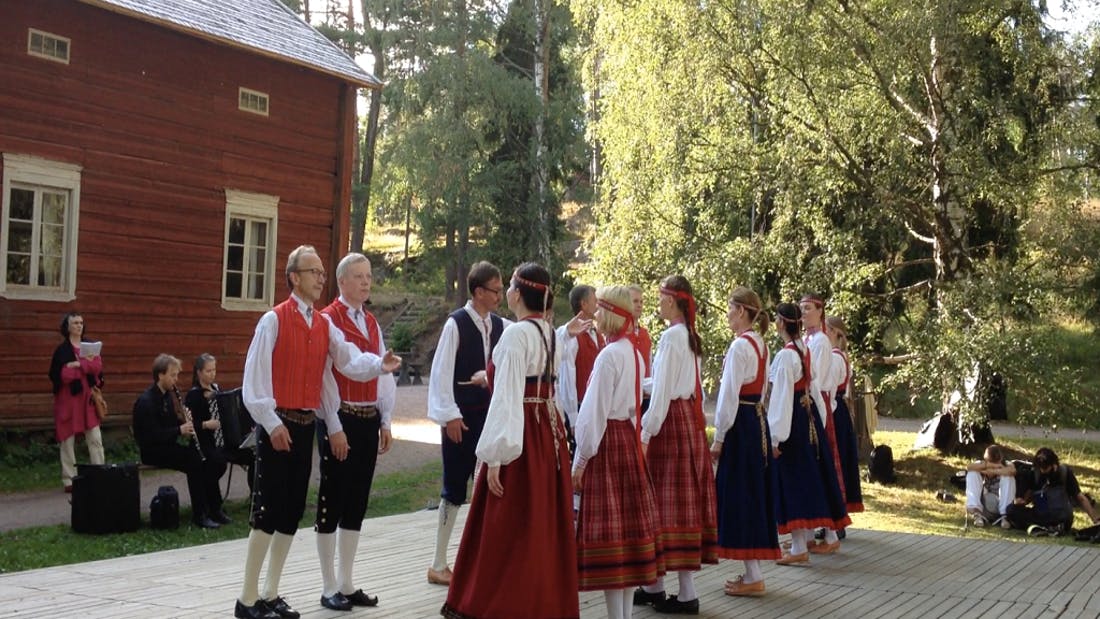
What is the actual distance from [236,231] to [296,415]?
10242 mm

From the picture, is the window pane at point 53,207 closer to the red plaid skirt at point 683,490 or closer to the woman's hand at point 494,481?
the red plaid skirt at point 683,490

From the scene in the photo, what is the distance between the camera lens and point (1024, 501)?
11.2m

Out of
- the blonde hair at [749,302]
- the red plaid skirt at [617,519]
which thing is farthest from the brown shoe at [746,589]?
the blonde hair at [749,302]

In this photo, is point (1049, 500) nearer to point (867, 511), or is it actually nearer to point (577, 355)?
point (867, 511)

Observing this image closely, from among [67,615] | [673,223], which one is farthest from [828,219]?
[67,615]

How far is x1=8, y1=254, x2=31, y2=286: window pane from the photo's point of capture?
1200 cm

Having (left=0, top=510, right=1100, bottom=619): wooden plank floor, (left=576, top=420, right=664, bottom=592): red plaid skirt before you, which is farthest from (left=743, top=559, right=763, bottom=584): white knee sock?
(left=576, top=420, right=664, bottom=592): red plaid skirt

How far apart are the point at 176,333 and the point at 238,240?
5.35 ft

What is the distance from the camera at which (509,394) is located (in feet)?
15.3

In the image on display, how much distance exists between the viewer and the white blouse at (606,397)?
5145 mm

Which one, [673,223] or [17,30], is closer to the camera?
[17,30]

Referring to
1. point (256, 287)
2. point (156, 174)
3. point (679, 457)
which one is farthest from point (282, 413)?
point (256, 287)

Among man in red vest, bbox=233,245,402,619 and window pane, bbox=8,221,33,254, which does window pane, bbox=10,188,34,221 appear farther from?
man in red vest, bbox=233,245,402,619

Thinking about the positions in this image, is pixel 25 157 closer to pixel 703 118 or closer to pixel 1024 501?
pixel 703 118
